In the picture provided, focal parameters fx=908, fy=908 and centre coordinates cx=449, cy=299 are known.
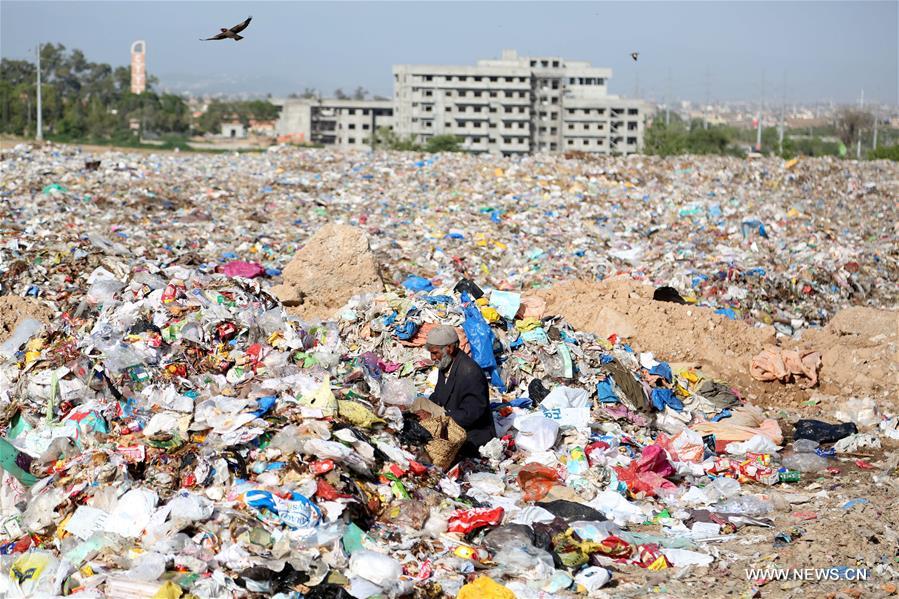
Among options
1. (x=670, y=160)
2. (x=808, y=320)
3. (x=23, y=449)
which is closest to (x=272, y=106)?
(x=670, y=160)

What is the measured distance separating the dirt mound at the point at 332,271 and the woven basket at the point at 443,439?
4143 mm

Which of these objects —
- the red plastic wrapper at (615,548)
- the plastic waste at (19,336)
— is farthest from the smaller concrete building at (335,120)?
the red plastic wrapper at (615,548)

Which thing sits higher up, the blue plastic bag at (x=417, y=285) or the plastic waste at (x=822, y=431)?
the blue plastic bag at (x=417, y=285)

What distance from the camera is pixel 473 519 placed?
4504 millimetres

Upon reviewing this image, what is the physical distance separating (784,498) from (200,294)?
4354 mm

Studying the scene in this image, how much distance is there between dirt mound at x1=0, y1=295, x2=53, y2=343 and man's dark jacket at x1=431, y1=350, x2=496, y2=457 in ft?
12.7

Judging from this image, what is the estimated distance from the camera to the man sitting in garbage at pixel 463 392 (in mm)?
5516

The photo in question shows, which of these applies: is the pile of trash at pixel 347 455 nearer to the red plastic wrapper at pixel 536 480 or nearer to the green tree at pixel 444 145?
the red plastic wrapper at pixel 536 480

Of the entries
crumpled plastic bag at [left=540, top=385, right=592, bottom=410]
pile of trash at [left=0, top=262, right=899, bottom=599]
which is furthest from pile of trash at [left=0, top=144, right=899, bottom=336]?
crumpled plastic bag at [left=540, top=385, right=592, bottom=410]

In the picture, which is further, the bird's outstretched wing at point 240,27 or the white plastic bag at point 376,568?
the bird's outstretched wing at point 240,27

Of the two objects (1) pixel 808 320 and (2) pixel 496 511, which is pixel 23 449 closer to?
(2) pixel 496 511

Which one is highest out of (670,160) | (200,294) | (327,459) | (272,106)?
(272,106)

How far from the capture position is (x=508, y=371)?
686cm

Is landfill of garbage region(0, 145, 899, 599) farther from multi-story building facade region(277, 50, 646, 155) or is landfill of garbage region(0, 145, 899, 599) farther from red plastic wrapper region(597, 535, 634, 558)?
multi-story building facade region(277, 50, 646, 155)
